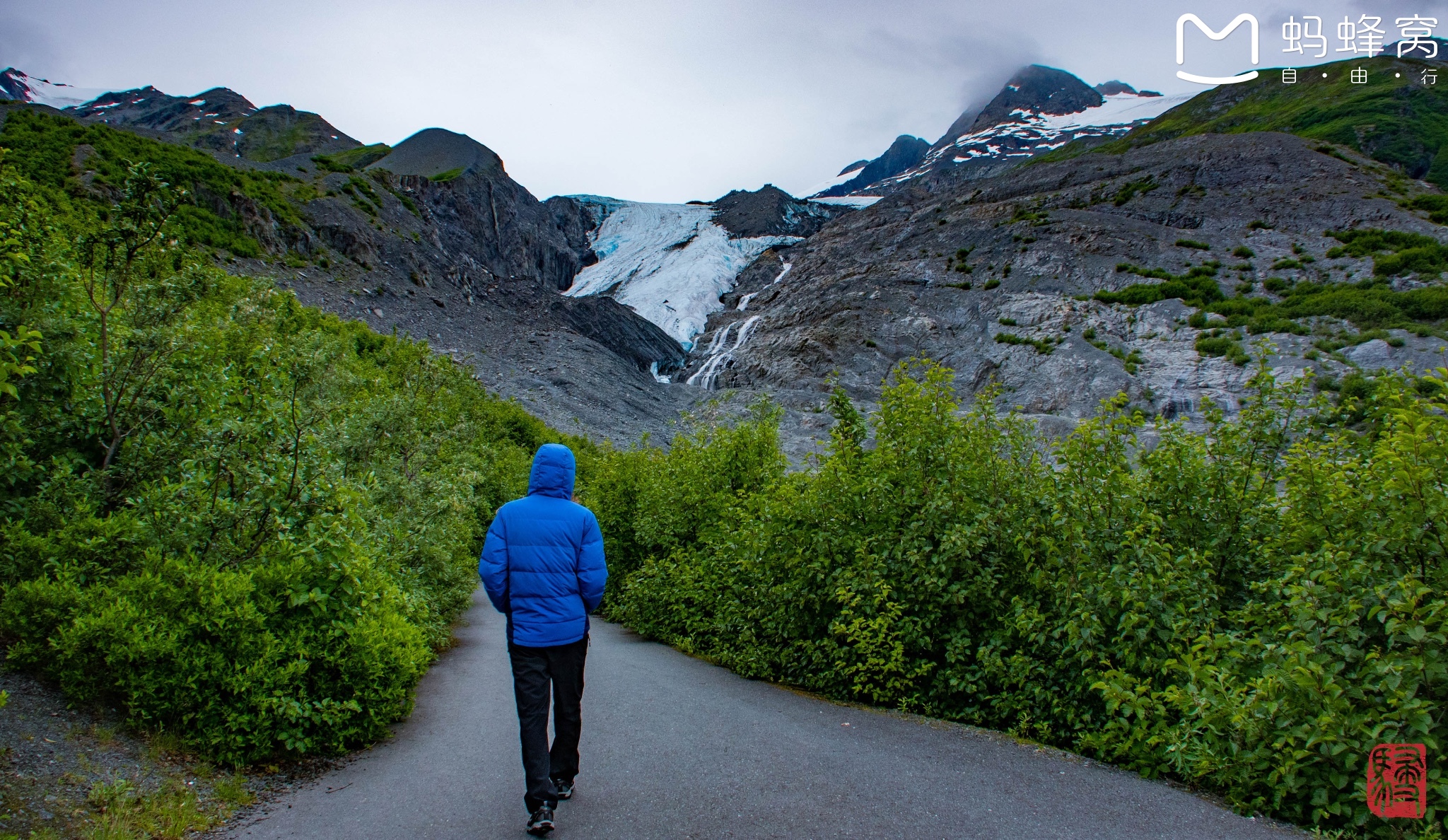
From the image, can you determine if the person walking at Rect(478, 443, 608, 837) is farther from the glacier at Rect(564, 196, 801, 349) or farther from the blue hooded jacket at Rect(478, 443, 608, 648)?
the glacier at Rect(564, 196, 801, 349)

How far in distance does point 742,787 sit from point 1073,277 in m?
57.8

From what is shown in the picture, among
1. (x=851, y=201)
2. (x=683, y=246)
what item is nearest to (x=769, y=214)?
(x=683, y=246)

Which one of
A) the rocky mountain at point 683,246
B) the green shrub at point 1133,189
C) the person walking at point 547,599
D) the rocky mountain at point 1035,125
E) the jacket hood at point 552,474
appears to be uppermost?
the rocky mountain at point 1035,125

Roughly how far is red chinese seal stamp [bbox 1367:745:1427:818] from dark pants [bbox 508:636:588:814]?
15.2 ft

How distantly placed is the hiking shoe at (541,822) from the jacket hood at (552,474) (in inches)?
73.7

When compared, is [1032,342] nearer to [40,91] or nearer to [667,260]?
[667,260]

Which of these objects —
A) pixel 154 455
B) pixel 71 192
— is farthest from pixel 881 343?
pixel 154 455

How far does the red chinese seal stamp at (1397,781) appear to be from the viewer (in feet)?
12.9

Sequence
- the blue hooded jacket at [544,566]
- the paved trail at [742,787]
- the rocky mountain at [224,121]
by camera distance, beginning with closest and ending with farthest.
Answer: the paved trail at [742,787] < the blue hooded jacket at [544,566] < the rocky mountain at [224,121]

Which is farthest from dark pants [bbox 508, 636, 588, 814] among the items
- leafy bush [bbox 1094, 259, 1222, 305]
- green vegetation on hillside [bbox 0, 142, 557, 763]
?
leafy bush [bbox 1094, 259, 1222, 305]

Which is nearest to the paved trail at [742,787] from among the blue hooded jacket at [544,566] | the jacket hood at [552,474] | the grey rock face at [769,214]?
the blue hooded jacket at [544,566]

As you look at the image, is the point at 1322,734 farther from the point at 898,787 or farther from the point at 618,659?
the point at 618,659

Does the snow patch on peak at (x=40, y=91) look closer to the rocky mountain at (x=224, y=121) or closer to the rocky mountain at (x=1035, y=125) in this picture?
the rocky mountain at (x=224, y=121)

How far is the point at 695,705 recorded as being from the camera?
7504 mm
